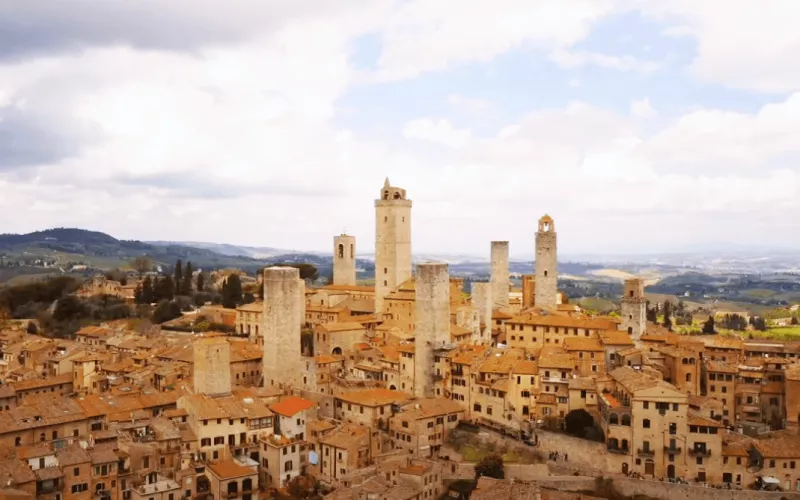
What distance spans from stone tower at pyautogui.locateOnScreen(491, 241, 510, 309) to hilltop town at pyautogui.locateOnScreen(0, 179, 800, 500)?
378 inches

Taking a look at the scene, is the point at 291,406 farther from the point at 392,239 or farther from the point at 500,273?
the point at 500,273

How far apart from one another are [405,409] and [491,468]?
592 centimetres

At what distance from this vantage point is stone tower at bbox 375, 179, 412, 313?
59312 mm

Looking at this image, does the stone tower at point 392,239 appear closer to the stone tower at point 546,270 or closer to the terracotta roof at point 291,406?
the stone tower at point 546,270

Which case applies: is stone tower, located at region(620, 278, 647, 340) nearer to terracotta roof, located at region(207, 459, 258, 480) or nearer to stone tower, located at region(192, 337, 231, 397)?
stone tower, located at region(192, 337, 231, 397)

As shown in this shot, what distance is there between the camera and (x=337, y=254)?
6531 centimetres

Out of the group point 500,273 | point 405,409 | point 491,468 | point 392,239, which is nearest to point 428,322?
point 405,409

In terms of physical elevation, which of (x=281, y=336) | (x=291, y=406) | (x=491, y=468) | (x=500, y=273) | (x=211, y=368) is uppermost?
(x=500, y=273)

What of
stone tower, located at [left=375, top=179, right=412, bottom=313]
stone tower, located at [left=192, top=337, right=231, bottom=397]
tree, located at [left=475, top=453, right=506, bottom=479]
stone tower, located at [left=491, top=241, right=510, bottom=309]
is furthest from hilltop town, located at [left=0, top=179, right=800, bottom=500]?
stone tower, located at [left=491, top=241, right=510, bottom=309]

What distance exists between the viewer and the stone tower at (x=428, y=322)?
42.6 metres

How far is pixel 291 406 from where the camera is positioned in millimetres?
38094

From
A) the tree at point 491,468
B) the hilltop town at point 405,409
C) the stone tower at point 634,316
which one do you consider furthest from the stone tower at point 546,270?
the tree at point 491,468

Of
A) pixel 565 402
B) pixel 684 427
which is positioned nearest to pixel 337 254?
pixel 565 402

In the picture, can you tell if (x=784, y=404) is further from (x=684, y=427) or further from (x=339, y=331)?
(x=339, y=331)
